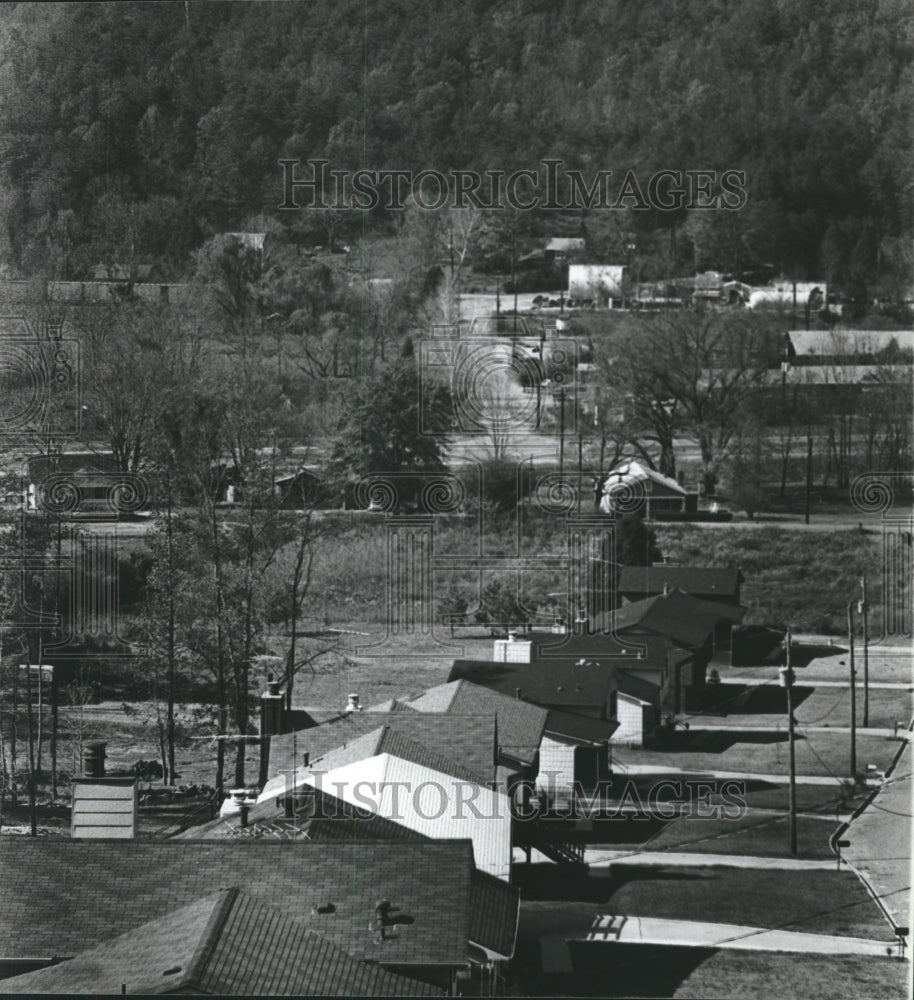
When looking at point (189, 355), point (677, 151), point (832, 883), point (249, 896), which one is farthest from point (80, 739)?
point (677, 151)

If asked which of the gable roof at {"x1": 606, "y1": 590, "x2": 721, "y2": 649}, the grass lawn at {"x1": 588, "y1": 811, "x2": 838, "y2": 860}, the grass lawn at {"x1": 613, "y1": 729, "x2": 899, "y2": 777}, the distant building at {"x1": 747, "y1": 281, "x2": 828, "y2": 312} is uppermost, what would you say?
the distant building at {"x1": 747, "y1": 281, "x2": 828, "y2": 312}

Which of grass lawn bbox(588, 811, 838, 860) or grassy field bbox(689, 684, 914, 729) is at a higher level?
grassy field bbox(689, 684, 914, 729)

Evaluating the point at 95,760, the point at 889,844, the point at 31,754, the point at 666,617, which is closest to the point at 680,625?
the point at 666,617

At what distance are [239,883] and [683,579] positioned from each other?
10.7ft

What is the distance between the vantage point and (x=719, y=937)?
7590 mm

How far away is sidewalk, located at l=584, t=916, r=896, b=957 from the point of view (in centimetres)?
742

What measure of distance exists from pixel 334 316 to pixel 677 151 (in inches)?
77.1

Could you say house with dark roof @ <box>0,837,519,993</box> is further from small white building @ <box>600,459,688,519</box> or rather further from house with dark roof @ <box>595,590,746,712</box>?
small white building @ <box>600,459,688,519</box>

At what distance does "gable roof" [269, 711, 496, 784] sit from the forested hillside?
2.39m

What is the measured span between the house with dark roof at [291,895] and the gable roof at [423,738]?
107 cm

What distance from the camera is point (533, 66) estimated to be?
→ 8609 millimetres

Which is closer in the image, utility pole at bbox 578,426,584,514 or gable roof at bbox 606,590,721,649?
utility pole at bbox 578,426,584,514

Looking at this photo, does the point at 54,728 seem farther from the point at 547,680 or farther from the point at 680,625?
the point at 680,625

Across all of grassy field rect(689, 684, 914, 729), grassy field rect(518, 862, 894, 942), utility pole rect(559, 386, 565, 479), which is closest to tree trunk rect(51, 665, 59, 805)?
grassy field rect(518, 862, 894, 942)
